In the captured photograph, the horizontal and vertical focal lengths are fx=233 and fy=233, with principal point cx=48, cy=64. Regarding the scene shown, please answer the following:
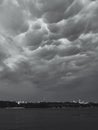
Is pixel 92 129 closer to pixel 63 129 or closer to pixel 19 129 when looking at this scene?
pixel 63 129

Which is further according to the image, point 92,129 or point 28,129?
point 28,129

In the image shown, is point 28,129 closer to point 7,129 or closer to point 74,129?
point 7,129

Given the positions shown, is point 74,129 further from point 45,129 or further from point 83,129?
point 45,129

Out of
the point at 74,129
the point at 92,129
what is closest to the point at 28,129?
the point at 74,129

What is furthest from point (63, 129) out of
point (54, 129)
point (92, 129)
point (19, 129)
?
point (19, 129)

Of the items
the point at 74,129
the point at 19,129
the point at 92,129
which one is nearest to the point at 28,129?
the point at 19,129

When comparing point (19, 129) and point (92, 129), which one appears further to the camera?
point (19, 129)

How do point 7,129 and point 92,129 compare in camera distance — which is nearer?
point 92,129

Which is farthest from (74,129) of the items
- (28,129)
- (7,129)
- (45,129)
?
(7,129)
